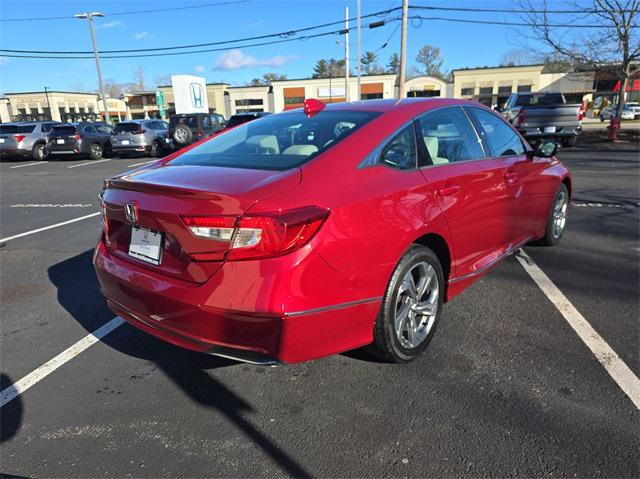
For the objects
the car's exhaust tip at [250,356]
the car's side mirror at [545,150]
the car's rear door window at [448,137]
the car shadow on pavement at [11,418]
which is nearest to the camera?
the car's exhaust tip at [250,356]

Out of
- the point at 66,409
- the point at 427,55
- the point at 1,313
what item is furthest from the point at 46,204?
the point at 427,55

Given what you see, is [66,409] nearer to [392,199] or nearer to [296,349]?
[296,349]

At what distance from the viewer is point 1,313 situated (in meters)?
3.75

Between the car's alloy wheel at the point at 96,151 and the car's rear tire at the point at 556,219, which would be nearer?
the car's rear tire at the point at 556,219

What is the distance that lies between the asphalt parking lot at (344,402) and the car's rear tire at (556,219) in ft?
2.86

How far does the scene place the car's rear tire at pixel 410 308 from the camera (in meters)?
2.54

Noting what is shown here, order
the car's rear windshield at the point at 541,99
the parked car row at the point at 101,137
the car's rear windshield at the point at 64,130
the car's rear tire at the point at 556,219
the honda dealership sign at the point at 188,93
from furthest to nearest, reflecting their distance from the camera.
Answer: the honda dealership sign at the point at 188,93 → the car's rear windshield at the point at 64,130 → the car's rear windshield at the point at 541,99 → the parked car row at the point at 101,137 → the car's rear tire at the point at 556,219

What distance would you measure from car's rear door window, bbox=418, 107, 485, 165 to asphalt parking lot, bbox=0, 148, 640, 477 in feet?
4.02

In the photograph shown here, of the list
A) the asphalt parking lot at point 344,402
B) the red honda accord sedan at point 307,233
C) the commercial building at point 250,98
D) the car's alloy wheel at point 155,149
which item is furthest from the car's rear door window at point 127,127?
the commercial building at point 250,98

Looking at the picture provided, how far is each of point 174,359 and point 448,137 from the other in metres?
2.46

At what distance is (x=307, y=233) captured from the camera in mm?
2104

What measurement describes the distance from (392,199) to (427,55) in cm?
9414

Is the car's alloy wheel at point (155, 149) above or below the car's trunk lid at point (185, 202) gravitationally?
Result: below

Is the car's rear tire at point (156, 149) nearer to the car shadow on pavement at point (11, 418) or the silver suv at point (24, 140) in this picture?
the silver suv at point (24, 140)
